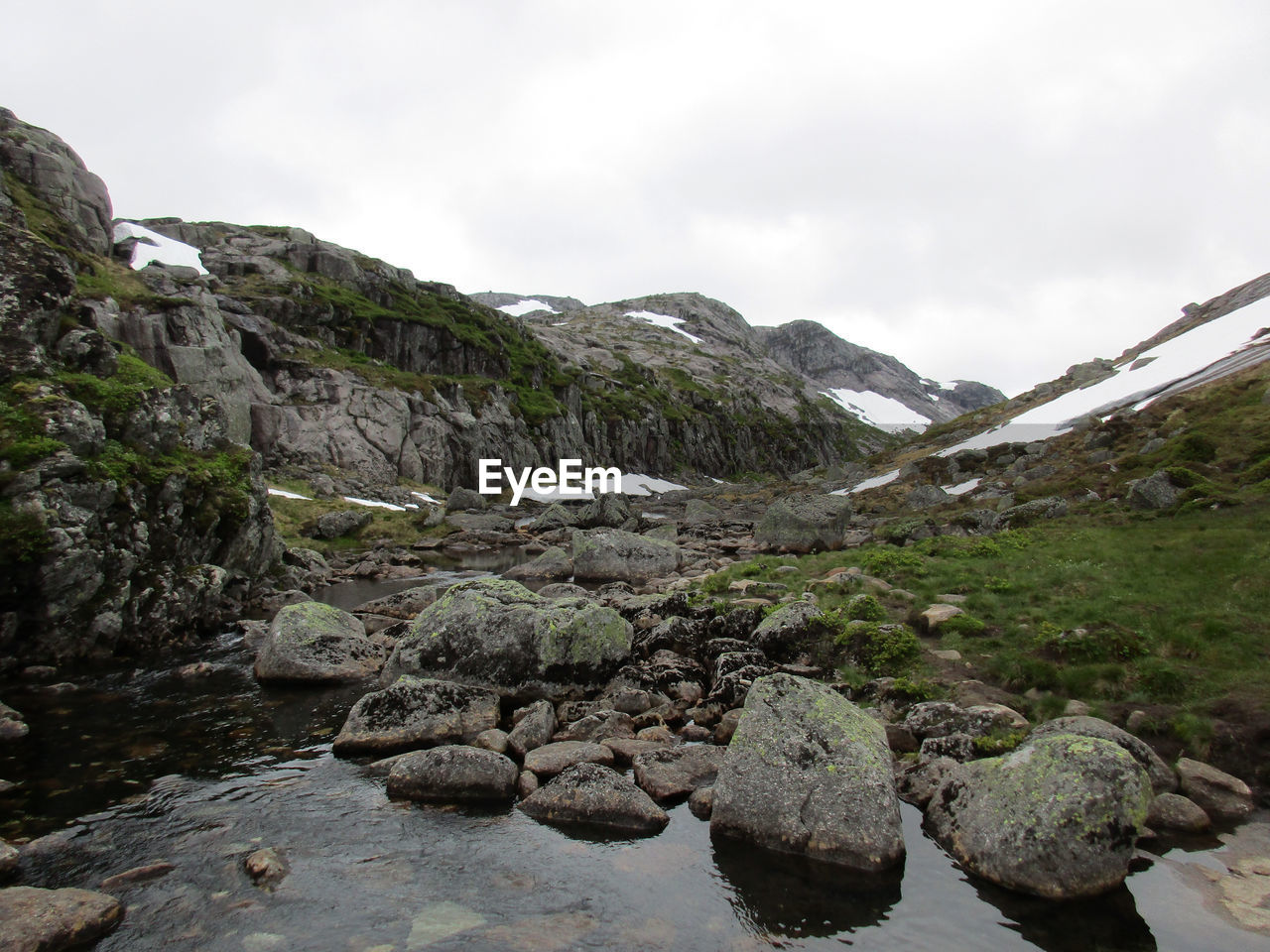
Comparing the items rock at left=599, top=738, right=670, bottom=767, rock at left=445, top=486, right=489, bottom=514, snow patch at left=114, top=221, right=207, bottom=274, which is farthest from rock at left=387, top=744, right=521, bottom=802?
snow patch at left=114, top=221, right=207, bottom=274

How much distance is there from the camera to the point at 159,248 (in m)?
96.8

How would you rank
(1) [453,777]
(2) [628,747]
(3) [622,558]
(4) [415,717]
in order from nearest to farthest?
(1) [453,777] → (2) [628,747] → (4) [415,717] → (3) [622,558]

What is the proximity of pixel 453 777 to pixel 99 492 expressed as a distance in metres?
17.0

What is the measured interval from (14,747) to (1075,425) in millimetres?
63122

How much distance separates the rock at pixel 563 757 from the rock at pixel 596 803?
2.64 feet

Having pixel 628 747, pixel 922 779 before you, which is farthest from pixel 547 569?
pixel 922 779

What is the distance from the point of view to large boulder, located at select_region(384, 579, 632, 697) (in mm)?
16797

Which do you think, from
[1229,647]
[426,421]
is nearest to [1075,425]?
[1229,647]

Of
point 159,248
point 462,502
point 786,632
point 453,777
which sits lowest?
point 453,777

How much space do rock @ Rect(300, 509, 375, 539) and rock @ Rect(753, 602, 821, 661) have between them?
4005 cm

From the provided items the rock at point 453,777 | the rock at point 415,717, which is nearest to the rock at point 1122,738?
the rock at point 453,777

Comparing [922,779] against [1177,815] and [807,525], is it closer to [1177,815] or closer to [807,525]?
[1177,815]

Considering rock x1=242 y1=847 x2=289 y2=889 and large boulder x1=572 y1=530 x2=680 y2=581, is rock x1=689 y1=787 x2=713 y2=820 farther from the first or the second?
large boulder x1=572 y1=530 x2=680 y2=581

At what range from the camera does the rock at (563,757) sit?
12609 mm
